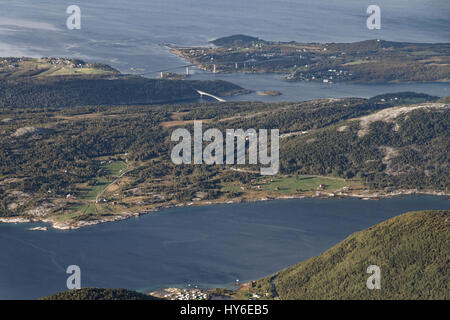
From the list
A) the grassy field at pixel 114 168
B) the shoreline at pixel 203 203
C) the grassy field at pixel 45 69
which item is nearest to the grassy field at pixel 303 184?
the shoreline at pixel 203 203

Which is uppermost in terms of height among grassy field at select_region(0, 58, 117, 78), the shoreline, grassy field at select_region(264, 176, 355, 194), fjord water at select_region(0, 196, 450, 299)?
grassy field at select_region(0, 58, 117, 78)

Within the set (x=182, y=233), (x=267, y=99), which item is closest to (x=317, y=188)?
(x=182, y=233)

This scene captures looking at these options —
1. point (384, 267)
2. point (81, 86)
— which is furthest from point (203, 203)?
point (81, 86)

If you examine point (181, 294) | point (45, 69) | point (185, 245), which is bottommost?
point (181, 294)

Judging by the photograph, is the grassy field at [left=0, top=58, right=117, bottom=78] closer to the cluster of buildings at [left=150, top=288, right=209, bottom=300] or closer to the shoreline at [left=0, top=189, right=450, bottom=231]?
the shoreline at [left=0, top=189, right=450, bottom=231]

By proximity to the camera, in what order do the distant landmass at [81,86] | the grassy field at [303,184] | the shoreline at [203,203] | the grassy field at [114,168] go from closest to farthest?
the shoreline at [203,203], the grassy field at [303,184], the grassy field at [114,168], the distant landmass at [81,86]

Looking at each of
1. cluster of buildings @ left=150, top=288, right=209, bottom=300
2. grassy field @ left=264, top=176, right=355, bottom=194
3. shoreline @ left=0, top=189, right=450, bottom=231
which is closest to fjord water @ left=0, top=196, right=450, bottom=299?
shoreline @ left=0, top=189, right=450, bottom=231

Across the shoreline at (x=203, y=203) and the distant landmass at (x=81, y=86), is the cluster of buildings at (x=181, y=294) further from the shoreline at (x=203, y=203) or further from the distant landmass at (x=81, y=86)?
the distant landmass at (x=81, y=86)

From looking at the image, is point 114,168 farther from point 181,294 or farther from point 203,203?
point 181,294
